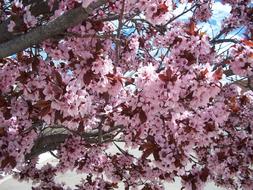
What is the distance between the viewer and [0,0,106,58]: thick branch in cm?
264

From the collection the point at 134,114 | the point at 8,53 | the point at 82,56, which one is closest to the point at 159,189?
the point at 134,114

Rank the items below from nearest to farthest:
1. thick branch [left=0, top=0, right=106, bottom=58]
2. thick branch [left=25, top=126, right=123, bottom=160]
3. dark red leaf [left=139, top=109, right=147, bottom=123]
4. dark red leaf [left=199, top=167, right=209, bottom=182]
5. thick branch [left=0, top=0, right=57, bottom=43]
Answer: thick branch [left=0, top=0, right=106, bottom=58], dark red leaf [left=139, top=109, right=147, bottom=123], thick branch [left=0, top=0, right=57, bottom=43], dark red leaf [left=199, top=167, right=209, bottom=182], thick branch [left=25, top=126, right=123, bottom=160]

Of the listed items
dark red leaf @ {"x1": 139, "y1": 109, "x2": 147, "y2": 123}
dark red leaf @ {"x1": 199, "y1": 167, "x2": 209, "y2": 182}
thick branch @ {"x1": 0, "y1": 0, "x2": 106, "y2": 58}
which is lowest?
dark red leaf @ {"x1": 139, "y1": 109, "x2": 147, "y2": 123}

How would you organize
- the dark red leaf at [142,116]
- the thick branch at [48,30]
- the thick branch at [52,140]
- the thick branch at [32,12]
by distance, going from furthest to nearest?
1. the thick branch at [52,140]
2. the thick branch at [32,12]
3. the dark red leaf at [142,116]
4. the thick branch at [48,30]

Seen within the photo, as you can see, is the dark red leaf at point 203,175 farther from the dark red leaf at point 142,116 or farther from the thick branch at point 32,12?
the thick branch at point 32,12

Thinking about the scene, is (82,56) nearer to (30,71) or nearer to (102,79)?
(102,79)

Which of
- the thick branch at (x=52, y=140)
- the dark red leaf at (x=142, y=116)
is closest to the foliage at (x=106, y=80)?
the dark red leaf at (x=142, y=116)

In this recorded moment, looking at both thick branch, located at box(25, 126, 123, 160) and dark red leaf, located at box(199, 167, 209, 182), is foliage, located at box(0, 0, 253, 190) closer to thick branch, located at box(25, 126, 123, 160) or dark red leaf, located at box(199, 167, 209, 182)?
dark red leaf, located at box(199, 167, 209, 182)

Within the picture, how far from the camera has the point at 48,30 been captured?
106 inches

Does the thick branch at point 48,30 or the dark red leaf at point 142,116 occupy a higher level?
the thick branch at point 48,30

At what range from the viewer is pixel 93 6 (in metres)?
2.59

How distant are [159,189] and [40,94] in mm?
2379

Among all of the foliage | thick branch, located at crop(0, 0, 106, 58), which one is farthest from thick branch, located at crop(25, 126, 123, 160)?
thick branch, located at crop(0, 0, 106, 58)

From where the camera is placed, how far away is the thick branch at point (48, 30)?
2.64 m
